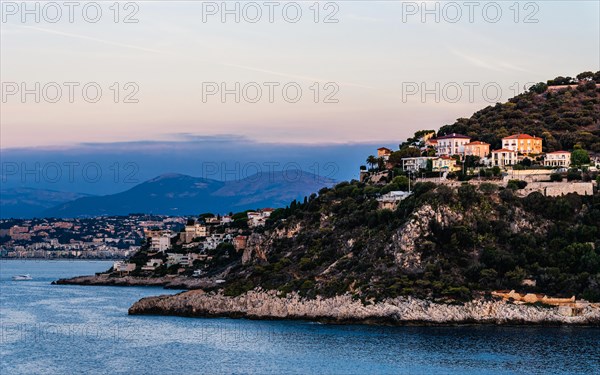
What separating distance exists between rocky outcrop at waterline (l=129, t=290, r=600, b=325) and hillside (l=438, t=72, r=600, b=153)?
2499 cm

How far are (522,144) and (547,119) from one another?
9.70 m

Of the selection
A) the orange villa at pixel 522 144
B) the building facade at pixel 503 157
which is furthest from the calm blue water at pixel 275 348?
the orange villa at pixel 522 144

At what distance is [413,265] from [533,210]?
8357mm

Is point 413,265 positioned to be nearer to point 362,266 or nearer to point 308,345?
point 362,266

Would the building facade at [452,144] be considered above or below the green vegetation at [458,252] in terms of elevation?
above

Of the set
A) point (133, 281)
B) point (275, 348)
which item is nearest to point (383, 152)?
point (133, 281)

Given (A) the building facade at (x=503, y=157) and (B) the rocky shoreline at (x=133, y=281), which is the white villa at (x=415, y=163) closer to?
(A) the building facade at (x=503, y=157)

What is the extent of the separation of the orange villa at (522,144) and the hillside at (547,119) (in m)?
1.17

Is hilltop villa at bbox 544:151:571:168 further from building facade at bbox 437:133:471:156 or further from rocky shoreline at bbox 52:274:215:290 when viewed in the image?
rocky shoreline at bbox 52:274:215:290

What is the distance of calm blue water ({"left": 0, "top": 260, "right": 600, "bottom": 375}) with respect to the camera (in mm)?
41219

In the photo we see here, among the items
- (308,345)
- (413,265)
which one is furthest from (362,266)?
(308,345)

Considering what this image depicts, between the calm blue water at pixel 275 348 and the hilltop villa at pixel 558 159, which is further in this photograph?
the hilltop villa at pixel 558 159

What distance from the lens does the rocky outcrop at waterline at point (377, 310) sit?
51688 mm

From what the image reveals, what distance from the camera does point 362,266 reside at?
2299 inches
